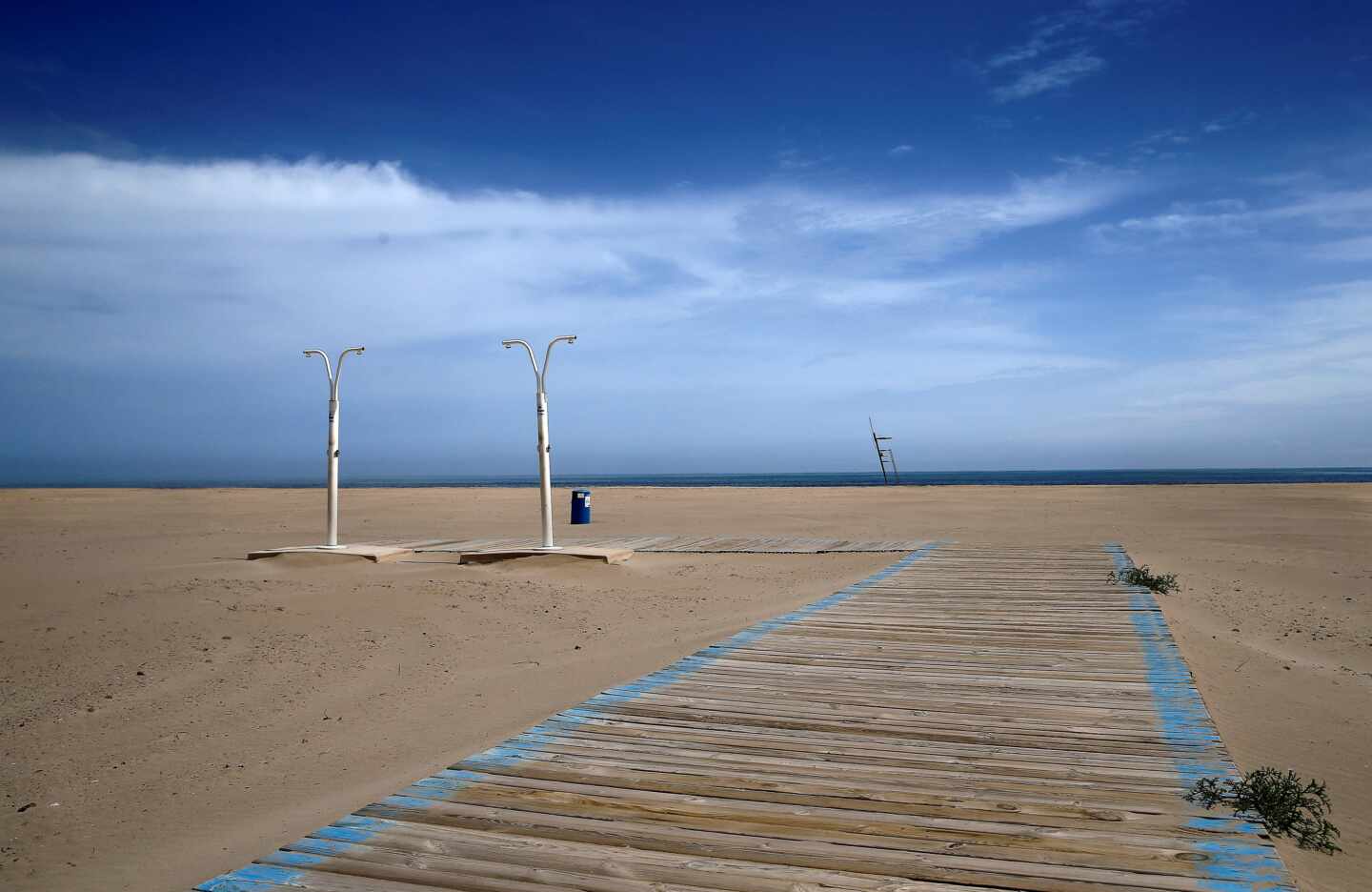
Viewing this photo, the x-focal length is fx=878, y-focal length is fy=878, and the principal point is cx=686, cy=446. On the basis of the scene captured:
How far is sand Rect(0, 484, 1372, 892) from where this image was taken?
4.59m

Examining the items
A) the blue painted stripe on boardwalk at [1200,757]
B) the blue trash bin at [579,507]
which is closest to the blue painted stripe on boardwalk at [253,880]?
the blue painted stripe on boardwalk at [1200,757]

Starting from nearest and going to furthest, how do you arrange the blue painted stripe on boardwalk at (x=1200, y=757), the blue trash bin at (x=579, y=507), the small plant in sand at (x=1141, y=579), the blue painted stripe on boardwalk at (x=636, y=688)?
the blue painted stripe on boardwalk at (x=1200, y=757)
the blue painted stripe on boardwalk at (x=636, y=688)
the small plant in sand at (x=1141, y=579)
the blue trash bin at (x=579, y=507)

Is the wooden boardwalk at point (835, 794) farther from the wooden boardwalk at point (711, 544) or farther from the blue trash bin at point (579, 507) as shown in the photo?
the blue trash bin at point (579, 507)

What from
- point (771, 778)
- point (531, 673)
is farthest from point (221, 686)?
point (771, 778)

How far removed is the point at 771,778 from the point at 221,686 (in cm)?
533

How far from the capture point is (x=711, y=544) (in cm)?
1566

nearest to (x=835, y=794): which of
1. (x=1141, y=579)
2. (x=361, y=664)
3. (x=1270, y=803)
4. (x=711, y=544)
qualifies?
(x=1270, y=803)

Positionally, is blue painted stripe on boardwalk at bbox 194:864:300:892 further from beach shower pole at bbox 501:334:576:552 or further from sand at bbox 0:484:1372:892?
beach shower pole at bbox 501:334:576:552

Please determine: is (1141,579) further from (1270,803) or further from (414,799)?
(414,799)

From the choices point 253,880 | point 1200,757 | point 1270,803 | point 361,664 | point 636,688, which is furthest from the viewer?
point 361,664

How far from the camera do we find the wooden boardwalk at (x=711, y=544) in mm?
14680

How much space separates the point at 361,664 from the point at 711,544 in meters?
8.46

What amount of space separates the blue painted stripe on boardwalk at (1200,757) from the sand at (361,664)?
422 mm

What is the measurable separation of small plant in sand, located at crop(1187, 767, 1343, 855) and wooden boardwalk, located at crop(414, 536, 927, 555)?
33.7ft
